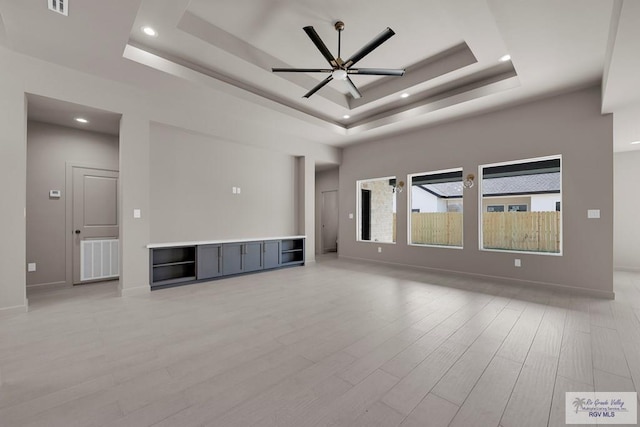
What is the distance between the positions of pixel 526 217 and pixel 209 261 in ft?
19.6

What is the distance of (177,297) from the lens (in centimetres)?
407

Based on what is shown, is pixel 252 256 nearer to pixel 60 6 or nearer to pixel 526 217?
pixel 60 6

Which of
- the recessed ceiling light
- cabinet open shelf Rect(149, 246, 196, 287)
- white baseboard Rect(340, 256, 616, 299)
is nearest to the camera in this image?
the recessed ceiling light

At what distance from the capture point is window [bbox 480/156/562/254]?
15.4 feet

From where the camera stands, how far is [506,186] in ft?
23.0

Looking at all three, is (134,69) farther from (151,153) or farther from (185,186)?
(185,186)

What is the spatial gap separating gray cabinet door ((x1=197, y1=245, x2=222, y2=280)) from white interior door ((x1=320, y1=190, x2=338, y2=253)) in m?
4.53

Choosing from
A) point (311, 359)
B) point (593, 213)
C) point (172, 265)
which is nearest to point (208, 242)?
point (172, 265)

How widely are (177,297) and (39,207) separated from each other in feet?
9.33

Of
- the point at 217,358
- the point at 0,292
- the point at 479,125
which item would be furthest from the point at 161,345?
the point at 479,125

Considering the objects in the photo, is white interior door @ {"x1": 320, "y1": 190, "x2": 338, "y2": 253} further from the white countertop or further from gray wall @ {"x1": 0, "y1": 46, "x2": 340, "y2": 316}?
gray wall @ {"x1": 0, "y1": 46, "x2": 340, "y2": 316}

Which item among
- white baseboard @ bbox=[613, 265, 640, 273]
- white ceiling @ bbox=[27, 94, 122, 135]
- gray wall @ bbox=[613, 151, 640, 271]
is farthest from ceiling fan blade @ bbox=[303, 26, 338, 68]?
white baseboard @ bbox=[613, 265, 640, 273]

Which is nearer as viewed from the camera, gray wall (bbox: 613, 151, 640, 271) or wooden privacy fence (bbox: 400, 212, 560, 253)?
wooden privacy fence (bbox: 400, 212, 560, 253)

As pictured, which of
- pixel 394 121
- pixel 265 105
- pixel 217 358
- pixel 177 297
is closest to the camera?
pixel 217 358
